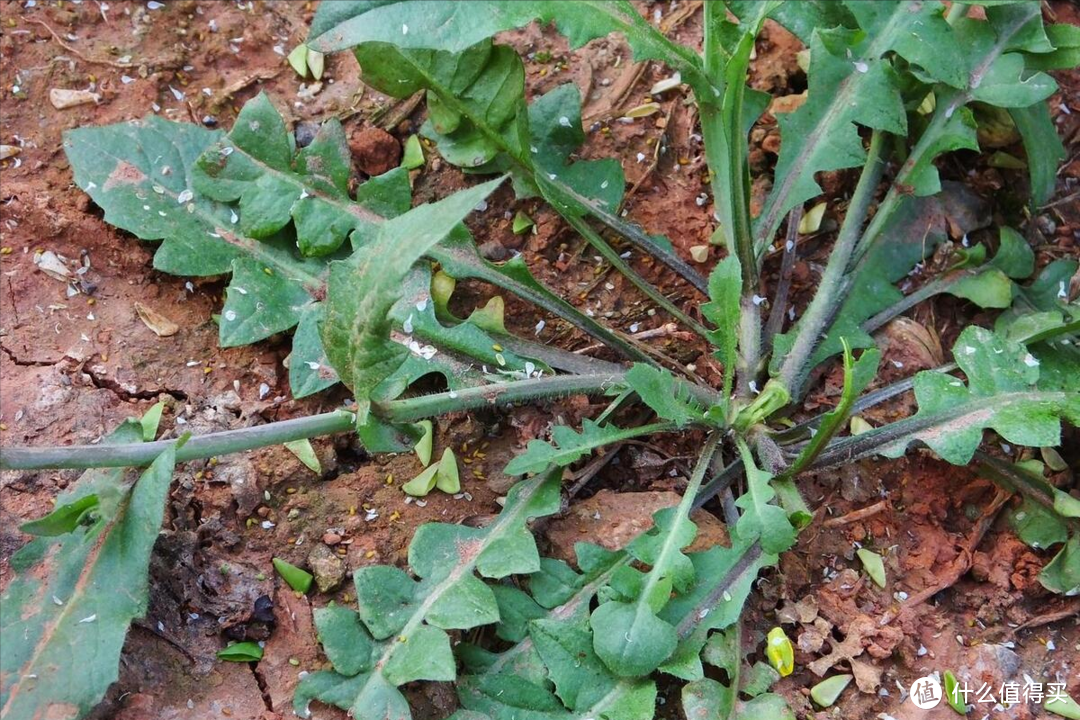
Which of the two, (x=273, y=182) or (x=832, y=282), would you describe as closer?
(x=273, y=182)

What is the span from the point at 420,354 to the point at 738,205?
29.4 inches

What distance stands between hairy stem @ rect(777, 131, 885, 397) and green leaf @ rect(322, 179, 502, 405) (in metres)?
0.93

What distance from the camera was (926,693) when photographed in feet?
6.14

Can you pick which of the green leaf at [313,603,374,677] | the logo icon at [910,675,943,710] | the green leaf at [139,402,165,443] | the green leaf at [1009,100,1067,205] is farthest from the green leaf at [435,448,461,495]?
the green leaf at [1009,100,1067,205]

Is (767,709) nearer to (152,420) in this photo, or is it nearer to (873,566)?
(873,566)

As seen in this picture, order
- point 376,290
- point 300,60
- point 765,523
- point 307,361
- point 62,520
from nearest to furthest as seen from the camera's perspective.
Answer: point 376,290
point 62,520
point 765,523
point 307,361
point 300,60

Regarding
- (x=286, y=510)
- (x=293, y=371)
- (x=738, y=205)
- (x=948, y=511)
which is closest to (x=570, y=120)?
(x=738, y=205)

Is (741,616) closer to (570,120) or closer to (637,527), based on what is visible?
(637,527)

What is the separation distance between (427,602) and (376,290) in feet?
2.23

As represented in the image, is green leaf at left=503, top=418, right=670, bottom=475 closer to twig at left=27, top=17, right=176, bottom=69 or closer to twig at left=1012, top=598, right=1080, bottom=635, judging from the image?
twig at left=1012, top=598, right=1080, bottom=635

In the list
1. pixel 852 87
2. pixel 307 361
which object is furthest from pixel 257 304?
pixel 852 87

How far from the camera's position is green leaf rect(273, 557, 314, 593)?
1.85 m

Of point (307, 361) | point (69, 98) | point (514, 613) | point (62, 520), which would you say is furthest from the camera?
point (69, 98)

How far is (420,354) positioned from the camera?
1.96 metres
